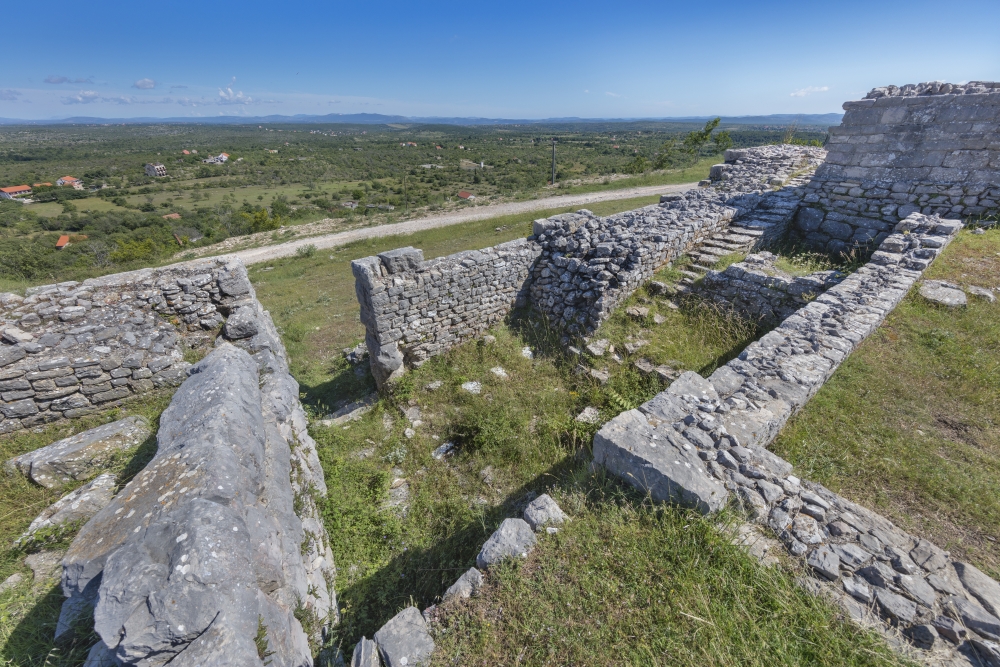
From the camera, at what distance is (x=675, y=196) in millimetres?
12312

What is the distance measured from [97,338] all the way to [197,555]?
5406 mm

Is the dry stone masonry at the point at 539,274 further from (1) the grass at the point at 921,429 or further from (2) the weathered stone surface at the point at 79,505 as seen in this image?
(2) the weathered stone surface at the point at 79,505

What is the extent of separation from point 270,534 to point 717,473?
12.3ft

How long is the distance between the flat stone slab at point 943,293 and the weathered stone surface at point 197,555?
957 centimetres

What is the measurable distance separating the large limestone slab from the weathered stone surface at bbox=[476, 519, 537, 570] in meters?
1.05

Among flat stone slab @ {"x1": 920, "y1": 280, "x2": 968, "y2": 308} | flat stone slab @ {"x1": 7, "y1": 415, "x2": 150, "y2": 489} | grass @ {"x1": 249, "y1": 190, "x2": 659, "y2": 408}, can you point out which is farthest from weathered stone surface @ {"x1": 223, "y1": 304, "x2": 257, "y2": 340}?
flat stone slab @ {"x1": 920, "y1": 280, "x2": 968, "y2": 308}

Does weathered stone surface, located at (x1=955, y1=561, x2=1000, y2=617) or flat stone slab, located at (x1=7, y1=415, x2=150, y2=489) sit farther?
flat stone slab, located at (x1=7, y1=415, x2=150, y2=489)

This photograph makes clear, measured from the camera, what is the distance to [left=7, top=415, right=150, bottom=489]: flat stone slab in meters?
4.22

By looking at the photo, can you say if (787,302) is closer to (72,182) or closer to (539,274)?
(539,274)

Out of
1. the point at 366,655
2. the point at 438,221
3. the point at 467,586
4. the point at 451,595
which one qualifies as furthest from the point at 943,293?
the point at 438,221

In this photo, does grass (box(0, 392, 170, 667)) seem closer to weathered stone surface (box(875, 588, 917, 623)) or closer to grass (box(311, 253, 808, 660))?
grass (box(311, 253, 808, 660))

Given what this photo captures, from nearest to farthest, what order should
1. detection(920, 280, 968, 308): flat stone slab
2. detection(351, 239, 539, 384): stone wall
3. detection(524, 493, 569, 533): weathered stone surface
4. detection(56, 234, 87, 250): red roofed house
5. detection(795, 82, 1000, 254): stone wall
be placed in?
detection(524, 493, 569, 533): weathered stone surface → detection(920, 280, 968, 308): flat stone slab → detection(351, 239, 539, 384): stone wall → detection(795, 82, 1000, 254): stone wall → detection(56, 234, 87, 250): red roofed house

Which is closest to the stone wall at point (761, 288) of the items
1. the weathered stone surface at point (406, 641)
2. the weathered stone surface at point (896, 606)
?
the weathered stone surface at point (896, 606)

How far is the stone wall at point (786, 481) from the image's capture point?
280cm
